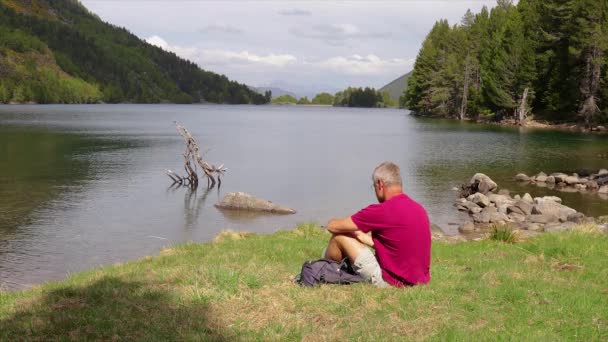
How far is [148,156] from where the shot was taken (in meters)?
51.0

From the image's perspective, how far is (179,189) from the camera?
3512 cm

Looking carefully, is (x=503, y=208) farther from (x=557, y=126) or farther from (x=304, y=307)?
(x=557, y=126)

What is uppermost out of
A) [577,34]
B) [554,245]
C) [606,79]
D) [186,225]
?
[577,34]

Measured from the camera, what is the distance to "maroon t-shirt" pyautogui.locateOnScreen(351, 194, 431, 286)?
28.0ft

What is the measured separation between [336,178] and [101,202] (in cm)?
1664

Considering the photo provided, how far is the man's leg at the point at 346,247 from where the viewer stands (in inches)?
353

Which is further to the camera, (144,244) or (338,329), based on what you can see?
(144,244)

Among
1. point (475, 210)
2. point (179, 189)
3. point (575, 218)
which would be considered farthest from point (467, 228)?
point (179, 189)

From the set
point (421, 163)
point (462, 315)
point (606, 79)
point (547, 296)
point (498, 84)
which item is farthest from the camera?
point (498, 84)

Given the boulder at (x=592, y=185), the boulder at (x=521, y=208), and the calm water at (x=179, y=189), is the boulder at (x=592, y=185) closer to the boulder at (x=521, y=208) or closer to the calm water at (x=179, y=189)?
the calm water at (x=179, y=189)

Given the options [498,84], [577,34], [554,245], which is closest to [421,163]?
[554,245]

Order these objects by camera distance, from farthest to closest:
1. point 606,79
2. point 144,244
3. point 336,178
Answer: point 606,79 → point 336,178 → point 144,244

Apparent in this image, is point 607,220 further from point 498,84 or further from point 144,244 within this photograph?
point 498,84

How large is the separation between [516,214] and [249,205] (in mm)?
13114
